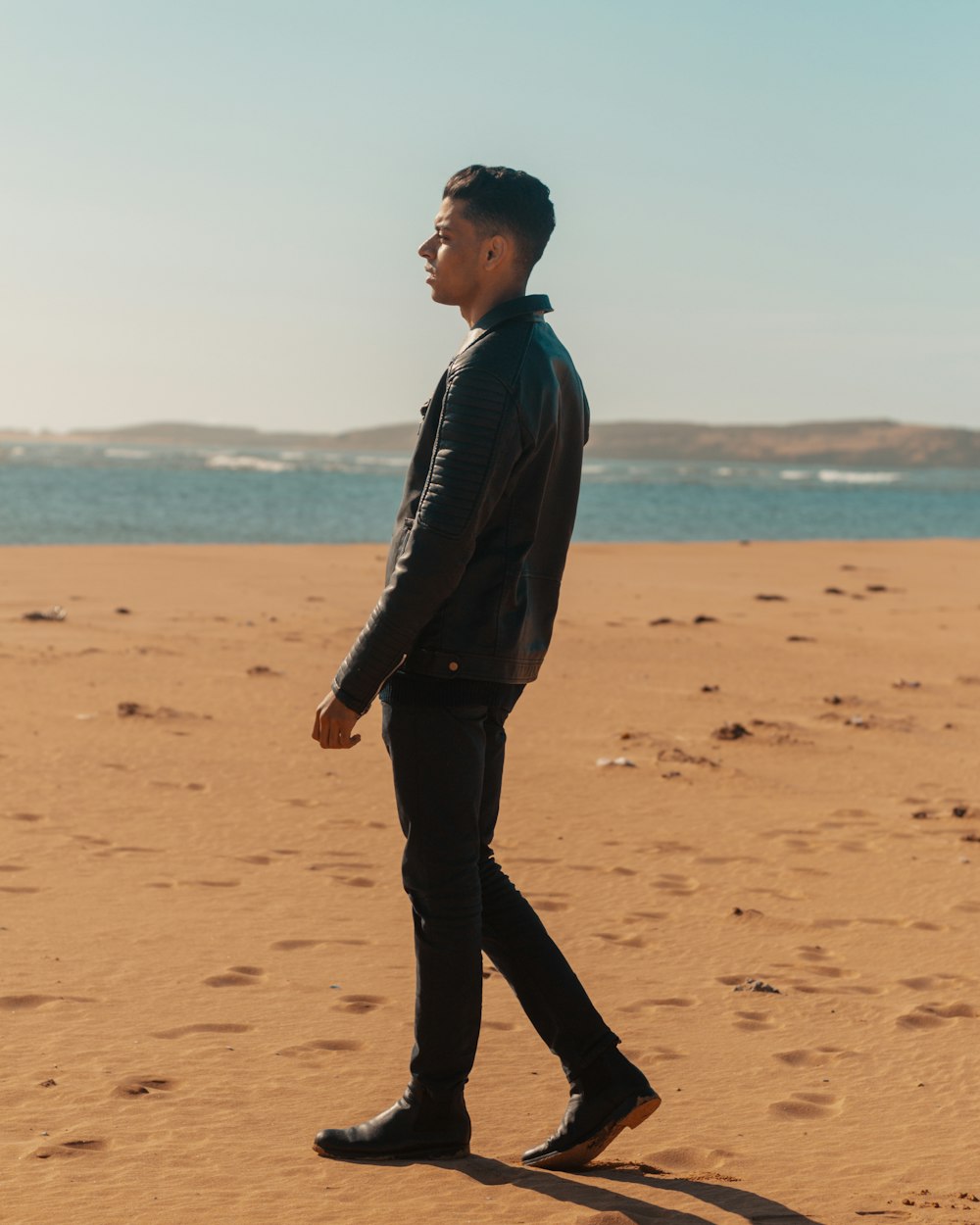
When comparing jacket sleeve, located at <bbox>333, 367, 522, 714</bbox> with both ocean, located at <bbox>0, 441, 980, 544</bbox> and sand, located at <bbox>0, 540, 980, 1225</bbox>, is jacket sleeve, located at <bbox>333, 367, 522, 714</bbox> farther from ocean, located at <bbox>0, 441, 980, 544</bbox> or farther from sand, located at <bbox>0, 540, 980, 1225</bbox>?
ocean, located at <bbox>0, 441, 980, 544</bbox>

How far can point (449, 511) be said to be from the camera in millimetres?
2818

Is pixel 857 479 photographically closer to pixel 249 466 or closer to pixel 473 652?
pixel 249 466

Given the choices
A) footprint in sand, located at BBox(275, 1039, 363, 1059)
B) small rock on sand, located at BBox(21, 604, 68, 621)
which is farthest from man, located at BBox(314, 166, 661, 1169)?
small rock on sand, located at BBox(21, 604, 68, 621)

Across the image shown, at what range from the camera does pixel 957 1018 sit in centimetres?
419

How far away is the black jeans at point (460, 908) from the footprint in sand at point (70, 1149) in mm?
678

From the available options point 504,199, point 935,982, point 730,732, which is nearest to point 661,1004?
point 935,982

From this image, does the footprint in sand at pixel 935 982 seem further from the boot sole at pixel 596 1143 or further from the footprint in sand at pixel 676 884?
the boot sole at pixel 596 1143

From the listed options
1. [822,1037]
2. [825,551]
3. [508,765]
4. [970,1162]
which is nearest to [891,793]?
[508,765]

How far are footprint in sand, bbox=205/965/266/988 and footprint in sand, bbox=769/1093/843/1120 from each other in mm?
1567

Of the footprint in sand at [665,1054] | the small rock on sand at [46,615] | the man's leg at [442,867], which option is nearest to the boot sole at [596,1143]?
the man's leg at [442,867]

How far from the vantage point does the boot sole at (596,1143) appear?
10.1ft

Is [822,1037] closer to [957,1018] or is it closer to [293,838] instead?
[957,1018]

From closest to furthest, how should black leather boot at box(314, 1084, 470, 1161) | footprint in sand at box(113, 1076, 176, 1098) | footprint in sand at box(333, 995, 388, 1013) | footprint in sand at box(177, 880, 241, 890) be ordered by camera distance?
1. black leather boot at box(314, 1084, 470, 1161)
2. footprint in sand at box(113, 1076, 176, 1098)
3. footprint in sand at box(333, 995, 388, 1013)
4. footprint in sand at box(177, 880, 241, 890)

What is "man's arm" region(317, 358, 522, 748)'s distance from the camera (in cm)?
282
